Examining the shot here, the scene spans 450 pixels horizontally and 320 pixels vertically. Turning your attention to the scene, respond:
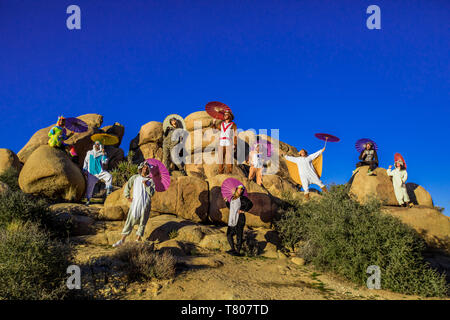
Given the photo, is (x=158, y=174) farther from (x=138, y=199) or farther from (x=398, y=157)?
(x=398, y=157)

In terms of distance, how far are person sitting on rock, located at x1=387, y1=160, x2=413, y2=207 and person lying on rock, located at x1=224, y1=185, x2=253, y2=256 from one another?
887cm

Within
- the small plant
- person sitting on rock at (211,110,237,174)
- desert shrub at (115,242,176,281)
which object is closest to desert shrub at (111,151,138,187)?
person sitting on rock at (211,110,237,174)

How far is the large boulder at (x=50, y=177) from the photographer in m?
12.7

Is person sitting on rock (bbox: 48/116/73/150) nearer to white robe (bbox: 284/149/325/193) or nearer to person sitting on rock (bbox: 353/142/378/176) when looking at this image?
white robe (bbox: 284/149/325/193)

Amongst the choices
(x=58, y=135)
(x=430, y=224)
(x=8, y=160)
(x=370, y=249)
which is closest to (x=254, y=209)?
(x=370, y=249)

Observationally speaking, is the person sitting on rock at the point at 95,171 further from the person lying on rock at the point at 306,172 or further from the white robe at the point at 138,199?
the person lying on rock at the point at 306,172

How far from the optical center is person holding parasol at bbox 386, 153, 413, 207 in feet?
46.6

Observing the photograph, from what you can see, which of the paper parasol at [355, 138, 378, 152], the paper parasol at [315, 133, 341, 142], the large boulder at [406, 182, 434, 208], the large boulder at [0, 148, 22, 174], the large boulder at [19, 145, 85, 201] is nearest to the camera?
the large boulder at [19, 145, 85, 201]

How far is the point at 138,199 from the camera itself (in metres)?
8.54

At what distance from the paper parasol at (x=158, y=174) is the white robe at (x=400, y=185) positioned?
36.6 feet

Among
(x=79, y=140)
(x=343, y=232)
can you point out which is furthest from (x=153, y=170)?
(x=79, y=140)

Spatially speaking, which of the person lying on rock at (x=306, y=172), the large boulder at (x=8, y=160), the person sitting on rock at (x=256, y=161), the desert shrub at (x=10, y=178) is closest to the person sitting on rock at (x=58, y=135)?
the desert shrub at (x=10, y=178)

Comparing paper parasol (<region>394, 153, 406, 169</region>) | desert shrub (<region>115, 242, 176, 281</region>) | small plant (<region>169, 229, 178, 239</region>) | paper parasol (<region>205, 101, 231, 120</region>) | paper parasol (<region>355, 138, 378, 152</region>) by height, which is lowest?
desert shrub (<region>115, 242, 176, 281</region>)
